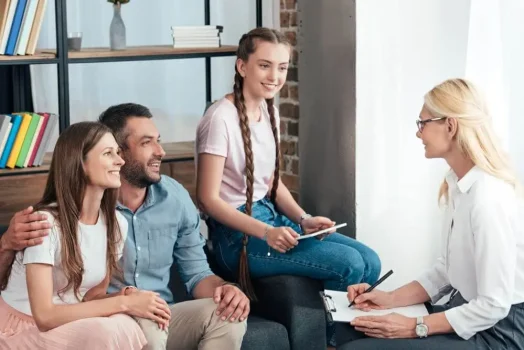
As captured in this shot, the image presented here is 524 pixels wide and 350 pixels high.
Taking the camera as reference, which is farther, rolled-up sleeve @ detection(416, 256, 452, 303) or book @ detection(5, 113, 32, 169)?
book @ detection(5, 113, 32, 169)

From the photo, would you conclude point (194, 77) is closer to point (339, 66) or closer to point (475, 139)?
point (339, 66)

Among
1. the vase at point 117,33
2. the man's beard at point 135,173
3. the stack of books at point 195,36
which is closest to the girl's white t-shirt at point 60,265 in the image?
the man's beard at point 135,173

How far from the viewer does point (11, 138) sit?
3844mm

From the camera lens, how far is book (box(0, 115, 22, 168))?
12.6 ft

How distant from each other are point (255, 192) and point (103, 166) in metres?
0.90

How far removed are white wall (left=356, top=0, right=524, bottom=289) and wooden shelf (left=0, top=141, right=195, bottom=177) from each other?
78 cm

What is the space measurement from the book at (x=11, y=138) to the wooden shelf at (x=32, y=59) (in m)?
0.21

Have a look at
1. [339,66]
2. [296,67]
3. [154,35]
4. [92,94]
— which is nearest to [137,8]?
[154,35]

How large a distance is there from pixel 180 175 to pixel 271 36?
0.92 metres

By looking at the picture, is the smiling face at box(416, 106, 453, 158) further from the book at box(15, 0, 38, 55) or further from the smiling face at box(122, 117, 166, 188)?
the book at box(15, 0, 38, 55)

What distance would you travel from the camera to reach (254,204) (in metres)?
3.70

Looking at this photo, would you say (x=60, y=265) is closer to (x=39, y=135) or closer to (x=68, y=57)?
(x=39, y=135)

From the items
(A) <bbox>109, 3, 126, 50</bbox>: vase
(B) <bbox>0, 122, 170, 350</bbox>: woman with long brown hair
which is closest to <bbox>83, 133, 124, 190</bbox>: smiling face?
(B) <bbox>0, 122, 170, 350</bbox>: woman with long brown hair

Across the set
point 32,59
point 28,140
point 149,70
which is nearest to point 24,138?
point 28,140
